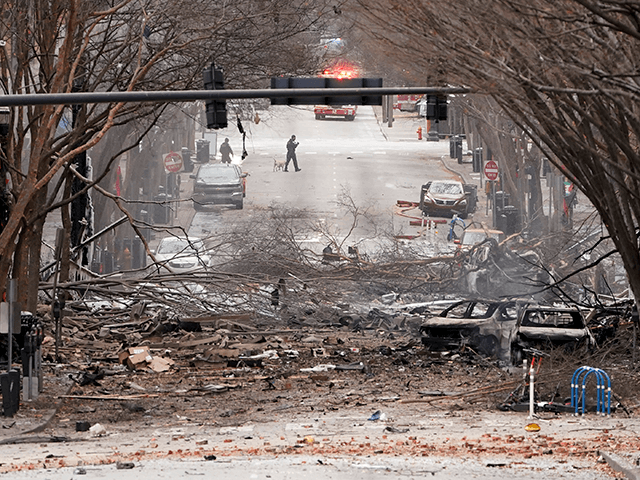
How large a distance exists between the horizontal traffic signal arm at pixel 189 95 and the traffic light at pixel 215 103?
237 millimetres

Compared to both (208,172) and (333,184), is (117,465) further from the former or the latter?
(333,184)

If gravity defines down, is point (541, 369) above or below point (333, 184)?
below

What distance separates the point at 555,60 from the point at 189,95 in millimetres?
5027

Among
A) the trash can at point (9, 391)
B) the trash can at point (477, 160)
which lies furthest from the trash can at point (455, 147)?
the trash can at point (9, 391)

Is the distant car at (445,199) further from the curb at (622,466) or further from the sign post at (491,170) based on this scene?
the curb at (622,466)

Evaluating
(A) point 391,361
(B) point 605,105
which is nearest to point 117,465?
(B) point 605,105

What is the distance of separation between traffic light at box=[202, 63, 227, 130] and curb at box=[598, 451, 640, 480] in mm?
7012

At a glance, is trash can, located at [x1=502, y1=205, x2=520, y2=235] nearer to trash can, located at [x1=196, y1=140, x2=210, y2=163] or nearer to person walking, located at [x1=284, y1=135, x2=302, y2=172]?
person walking, located at [x1=284, y1=135, x2=302, y2=172]

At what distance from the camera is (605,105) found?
14227 mm

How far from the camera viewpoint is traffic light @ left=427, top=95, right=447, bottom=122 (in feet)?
50.4

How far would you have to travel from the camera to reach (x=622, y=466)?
11.1 meters

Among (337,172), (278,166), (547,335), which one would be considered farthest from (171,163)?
(547,335)

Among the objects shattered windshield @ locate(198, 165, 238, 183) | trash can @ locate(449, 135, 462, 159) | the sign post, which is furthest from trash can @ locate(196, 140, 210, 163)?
the sign post

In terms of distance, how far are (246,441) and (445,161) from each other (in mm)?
50916
